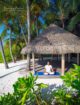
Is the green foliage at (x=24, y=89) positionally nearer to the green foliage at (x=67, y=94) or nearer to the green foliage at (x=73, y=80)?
the green foliage at (x=67, y=94)

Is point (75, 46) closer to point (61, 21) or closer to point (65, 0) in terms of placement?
point (65, 0)

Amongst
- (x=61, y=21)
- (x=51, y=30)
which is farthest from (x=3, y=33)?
(x=51, y=30)

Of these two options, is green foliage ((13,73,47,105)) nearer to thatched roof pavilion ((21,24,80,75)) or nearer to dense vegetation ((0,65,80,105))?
dense vegetation ((0,65,80,105))

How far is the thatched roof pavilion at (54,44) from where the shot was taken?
48.8 feet

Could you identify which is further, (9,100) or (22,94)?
(22,94)

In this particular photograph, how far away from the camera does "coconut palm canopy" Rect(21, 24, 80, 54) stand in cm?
1488

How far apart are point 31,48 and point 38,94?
650cm

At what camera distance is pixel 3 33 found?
90.3 ft

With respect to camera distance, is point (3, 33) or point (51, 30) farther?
point (3, 33)

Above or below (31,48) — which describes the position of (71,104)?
below

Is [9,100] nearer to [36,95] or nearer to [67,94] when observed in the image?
[36,95]

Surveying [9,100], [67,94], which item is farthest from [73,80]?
[9,100]

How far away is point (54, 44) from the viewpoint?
15156mm

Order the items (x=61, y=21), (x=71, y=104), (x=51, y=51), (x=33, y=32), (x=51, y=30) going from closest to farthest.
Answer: (x=71, y=104)
(x=51, y=51)
(x=51, y=30)
(x=61, y=21)
(x=33, y=32)
